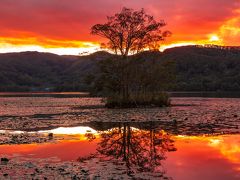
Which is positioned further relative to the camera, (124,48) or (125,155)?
(124,48)

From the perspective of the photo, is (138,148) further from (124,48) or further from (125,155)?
(124,48)

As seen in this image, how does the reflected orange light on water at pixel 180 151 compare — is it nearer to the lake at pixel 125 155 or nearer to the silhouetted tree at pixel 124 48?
the lake at pixel 125 155

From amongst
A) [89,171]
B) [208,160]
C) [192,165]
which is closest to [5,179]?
[89,171]

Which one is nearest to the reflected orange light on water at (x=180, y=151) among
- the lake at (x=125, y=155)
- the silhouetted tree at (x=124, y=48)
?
the lake at (x=125, y=155)

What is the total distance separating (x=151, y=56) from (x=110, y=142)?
5277 cm

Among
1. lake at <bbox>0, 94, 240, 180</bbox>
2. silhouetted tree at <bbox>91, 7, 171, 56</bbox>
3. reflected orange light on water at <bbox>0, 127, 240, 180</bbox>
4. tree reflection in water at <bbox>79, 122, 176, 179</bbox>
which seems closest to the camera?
lake at <bbox>0, 94, 240, 180</bbox>

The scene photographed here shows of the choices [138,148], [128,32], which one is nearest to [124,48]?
[128,32]

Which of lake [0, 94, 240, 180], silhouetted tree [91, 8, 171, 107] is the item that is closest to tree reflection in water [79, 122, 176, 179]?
lake [0, 94, 240, 180]

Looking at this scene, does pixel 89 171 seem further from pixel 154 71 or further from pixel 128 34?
pixel 154 71

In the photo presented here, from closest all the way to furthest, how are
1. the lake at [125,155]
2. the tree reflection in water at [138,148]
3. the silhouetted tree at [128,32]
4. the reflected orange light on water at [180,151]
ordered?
the lake at [125,155], the reflected orange light on water at [180,151], the tree reflection in water at [138,148], the silhouetted tree at [128,32]

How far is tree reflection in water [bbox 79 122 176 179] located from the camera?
15.2 metres

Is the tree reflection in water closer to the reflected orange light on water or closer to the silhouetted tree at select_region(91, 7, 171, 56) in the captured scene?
the reflected orange light on water

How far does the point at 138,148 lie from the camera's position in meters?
19.7

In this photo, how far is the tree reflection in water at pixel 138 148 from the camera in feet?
50.0
